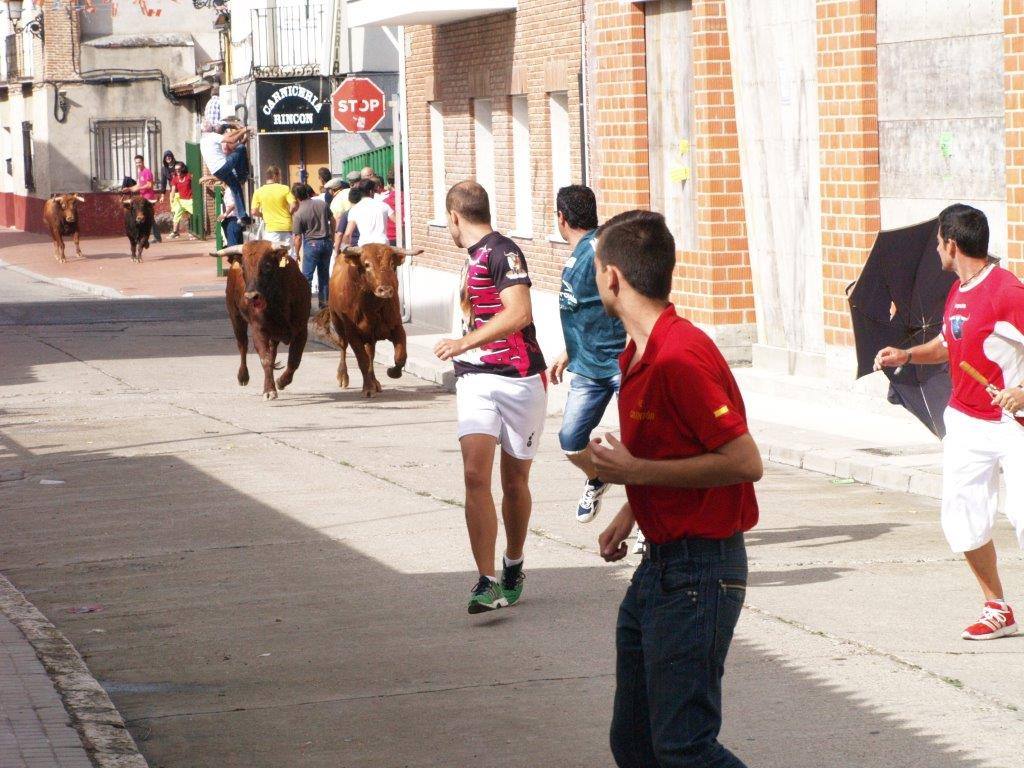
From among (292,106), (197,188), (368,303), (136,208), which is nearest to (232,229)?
(292,106)

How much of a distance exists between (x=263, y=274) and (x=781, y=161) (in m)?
5.17

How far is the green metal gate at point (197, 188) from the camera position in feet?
155

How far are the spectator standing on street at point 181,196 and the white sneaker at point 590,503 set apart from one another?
38.4 metres

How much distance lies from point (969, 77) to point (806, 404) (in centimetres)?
314

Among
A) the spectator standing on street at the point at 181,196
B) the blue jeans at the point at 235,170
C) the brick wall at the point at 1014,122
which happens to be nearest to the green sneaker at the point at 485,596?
the brick wall at the point at 1014,122

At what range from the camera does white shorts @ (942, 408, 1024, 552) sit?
293 inches

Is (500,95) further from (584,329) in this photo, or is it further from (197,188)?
(197,188)

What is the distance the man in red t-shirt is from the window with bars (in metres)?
46.7

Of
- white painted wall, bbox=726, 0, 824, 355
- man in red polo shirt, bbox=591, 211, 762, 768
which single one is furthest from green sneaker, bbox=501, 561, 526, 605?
white painted wall, bbox=726, 0, 824, 355

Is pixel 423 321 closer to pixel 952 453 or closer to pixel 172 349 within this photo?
pixel 172 349

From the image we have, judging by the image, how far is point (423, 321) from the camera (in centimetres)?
2536

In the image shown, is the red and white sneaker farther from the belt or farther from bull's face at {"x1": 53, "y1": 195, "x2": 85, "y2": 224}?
bull's face at {"x1": 53, "y1": 195, "x2": 85, "y2": 224}

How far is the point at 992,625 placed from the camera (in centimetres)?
754

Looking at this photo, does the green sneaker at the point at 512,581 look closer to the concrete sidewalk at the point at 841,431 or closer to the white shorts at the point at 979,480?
the white shorts at the point at 979,480
